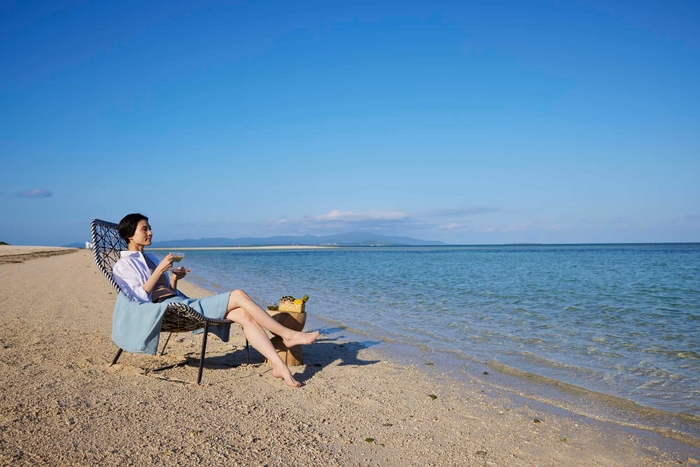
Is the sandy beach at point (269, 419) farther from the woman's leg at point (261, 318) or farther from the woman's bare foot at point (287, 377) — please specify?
the woman's leg at point (261, 318)

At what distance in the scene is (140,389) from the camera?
4273 mm

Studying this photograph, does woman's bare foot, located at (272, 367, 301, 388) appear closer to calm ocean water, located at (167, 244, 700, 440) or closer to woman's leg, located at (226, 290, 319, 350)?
woman's leg, located at (226, 290, 319, 350)

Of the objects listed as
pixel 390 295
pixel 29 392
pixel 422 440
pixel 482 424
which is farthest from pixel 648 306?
pixel 29 392

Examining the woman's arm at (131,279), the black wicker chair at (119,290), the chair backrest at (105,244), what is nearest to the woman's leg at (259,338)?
the black wicker chair at (119,290)

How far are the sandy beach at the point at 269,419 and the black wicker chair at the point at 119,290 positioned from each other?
431 mm

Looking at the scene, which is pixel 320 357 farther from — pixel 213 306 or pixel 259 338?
pixel 213 306

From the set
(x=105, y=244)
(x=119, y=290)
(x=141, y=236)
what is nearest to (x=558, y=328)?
(x=141, y=236)

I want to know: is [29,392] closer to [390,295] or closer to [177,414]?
[177,414]

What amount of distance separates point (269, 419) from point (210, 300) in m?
1.49

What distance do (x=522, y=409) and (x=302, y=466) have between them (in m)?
2.28

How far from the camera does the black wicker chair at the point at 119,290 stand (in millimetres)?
4539

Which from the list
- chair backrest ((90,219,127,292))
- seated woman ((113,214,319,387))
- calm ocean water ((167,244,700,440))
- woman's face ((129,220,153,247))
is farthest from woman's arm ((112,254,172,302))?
calm ocean water ((167,244,700,440))

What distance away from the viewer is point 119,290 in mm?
4867

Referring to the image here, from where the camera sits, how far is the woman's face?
5.02 metres
